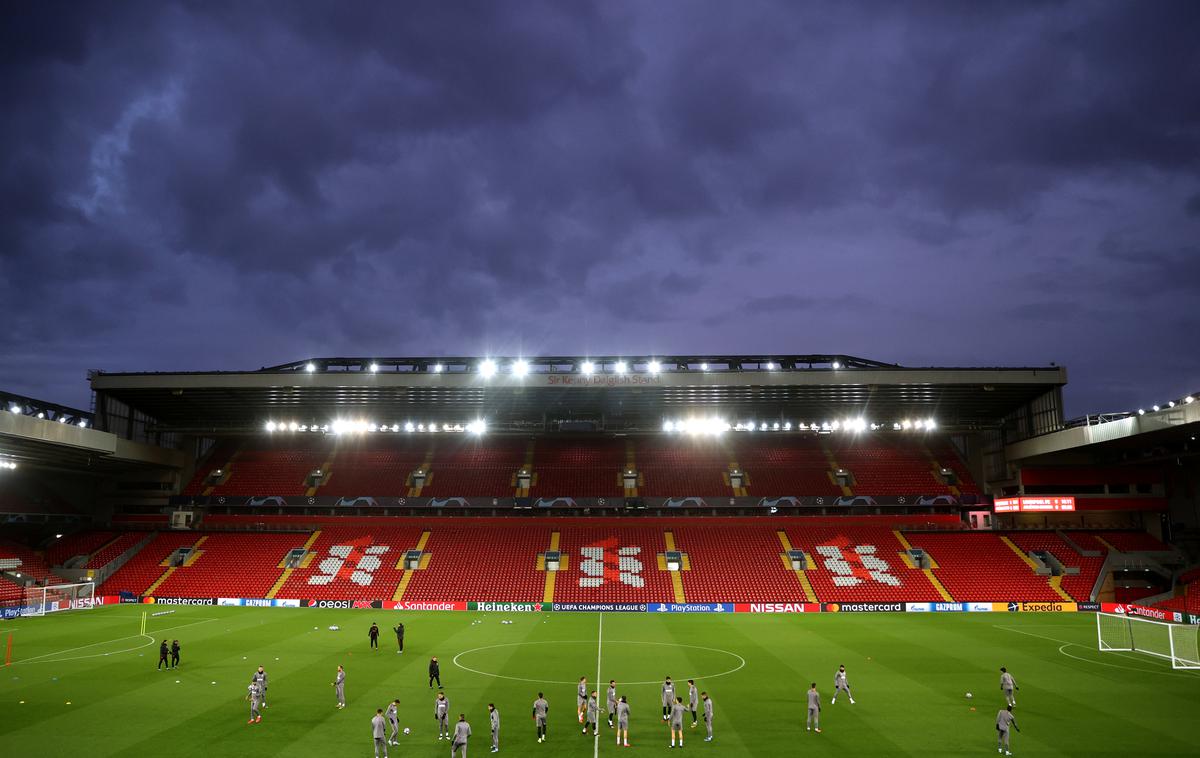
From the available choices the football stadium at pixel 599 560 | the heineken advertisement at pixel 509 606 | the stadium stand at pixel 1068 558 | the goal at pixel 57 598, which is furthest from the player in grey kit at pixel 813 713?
the goal at pixel 57 598

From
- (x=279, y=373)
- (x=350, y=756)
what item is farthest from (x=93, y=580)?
(x=350, y=756)

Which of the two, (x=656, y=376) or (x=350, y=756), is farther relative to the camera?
(x=656, y=376)

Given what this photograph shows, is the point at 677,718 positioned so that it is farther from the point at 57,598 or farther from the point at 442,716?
the point at 57,598

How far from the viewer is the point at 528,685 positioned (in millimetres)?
26938

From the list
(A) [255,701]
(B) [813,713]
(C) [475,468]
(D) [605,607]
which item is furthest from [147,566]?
(B) [813,713]

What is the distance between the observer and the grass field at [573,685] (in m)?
19.9

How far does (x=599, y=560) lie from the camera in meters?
57.4

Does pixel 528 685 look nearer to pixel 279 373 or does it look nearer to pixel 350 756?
pixel 350 756

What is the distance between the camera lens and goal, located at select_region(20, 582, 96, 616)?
4734cm

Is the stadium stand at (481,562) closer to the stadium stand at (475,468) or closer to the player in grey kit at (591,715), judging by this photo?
the stadium stand at (475,468)

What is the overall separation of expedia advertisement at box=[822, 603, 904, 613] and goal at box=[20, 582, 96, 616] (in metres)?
52.2

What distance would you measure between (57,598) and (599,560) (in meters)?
38.5

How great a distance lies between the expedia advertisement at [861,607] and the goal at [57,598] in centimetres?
5224

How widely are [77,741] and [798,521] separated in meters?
54.9
